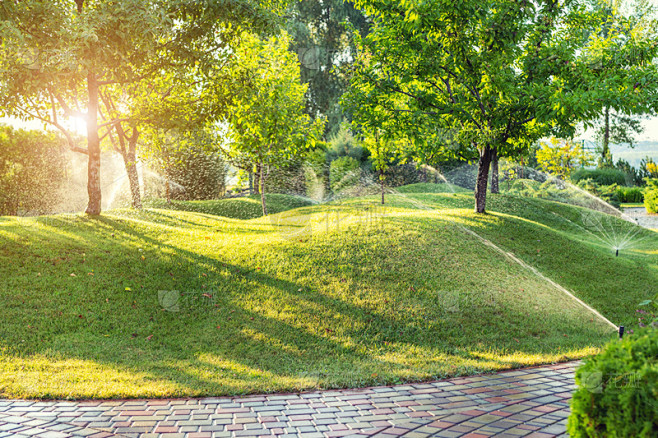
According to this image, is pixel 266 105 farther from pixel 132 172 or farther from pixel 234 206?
pixel 234 206

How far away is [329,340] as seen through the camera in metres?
6.82

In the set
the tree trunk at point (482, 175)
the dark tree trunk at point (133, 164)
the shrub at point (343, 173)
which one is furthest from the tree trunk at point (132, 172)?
the shrub at point (343, 173)

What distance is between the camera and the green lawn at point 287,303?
580 centimetres

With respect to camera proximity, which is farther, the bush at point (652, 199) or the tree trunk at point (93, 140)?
the bush at point (652, 199)

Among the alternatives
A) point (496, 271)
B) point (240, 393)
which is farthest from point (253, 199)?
point (240, 393)

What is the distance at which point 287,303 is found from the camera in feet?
25.6

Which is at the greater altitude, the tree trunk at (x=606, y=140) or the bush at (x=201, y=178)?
the tree trunk at (x=606, y=140)

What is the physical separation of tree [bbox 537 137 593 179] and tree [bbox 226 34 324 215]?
12330 millimetres

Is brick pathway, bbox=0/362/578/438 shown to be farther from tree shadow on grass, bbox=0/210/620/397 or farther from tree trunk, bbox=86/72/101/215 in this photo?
tree trunk, bbox=86/72/101/215

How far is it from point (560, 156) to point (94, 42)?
2135 cm

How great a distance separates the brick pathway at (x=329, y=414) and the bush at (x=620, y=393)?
1224mm

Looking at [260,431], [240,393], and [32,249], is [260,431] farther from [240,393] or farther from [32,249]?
[32,249]

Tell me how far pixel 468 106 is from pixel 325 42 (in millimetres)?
23060

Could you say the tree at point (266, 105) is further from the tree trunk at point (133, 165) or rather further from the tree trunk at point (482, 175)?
the tree trunk at point (482, 175)
